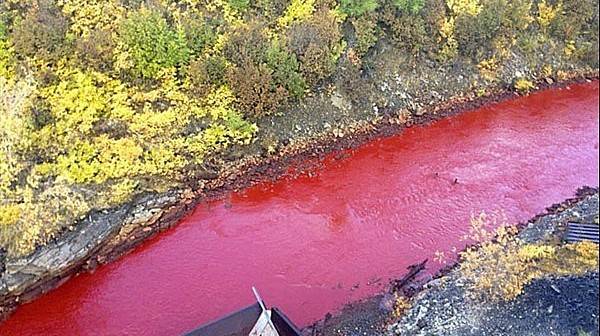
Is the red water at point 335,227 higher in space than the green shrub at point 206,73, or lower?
lower

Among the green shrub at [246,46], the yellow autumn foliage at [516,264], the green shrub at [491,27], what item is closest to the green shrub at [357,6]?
the green shrub at [246,46]

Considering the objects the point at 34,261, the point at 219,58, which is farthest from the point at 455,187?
the point at 34,261

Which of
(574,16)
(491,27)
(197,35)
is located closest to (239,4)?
(197,35)

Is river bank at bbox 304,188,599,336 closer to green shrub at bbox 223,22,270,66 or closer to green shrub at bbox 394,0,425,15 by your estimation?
green shrub at bbox 223,22,270,66

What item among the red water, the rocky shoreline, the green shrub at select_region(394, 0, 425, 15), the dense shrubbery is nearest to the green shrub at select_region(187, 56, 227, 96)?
the dense shrubbery

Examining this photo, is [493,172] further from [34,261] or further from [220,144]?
[34,261]

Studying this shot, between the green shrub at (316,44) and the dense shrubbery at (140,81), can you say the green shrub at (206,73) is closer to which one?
the dense shrubbery at (140,81)
